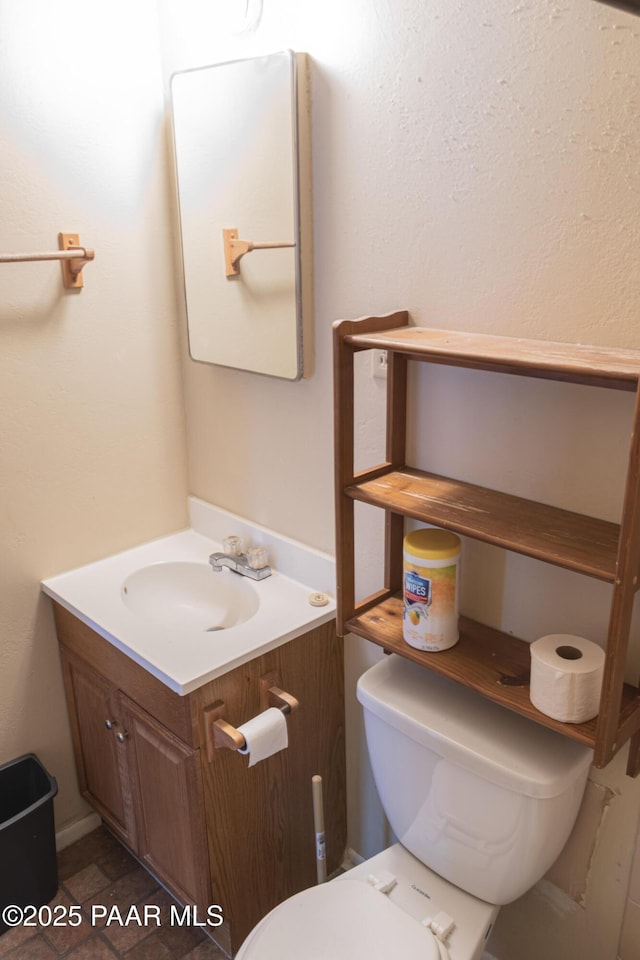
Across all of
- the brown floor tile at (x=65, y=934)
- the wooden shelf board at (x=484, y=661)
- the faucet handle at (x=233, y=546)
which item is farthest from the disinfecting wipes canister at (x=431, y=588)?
the brown floor tile at (x=65, y=934)

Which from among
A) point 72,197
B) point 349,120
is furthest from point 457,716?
point 72,197

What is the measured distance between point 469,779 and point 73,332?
1.35 meters

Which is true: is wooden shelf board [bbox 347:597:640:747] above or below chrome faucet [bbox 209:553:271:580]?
above

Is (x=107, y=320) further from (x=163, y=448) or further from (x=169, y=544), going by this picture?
(x=169, y=544)

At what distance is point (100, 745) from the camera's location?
1990 millimetres

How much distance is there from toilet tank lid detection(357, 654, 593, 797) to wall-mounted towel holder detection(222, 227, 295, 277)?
96 cm

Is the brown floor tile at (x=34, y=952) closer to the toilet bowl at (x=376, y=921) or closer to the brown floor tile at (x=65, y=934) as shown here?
the brown floor tile at (x=65, y=934)

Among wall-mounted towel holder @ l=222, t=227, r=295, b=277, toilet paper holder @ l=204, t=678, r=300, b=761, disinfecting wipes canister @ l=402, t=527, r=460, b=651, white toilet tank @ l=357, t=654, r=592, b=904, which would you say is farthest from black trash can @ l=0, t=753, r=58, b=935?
wall-mounted towel holder @ l=222, t=227, r=295, b=277

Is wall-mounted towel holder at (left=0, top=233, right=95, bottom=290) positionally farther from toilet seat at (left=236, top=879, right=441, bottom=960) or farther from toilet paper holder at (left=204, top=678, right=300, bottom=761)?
toilet seat at (left=236, top=879, right=441, bottom=960)

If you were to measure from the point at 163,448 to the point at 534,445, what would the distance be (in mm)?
1123

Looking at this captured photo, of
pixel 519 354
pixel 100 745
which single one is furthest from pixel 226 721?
pixel 519 354

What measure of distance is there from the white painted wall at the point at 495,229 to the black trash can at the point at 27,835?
933 mm

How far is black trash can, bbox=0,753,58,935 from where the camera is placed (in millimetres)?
1829

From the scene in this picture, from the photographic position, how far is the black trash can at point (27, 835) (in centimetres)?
183
